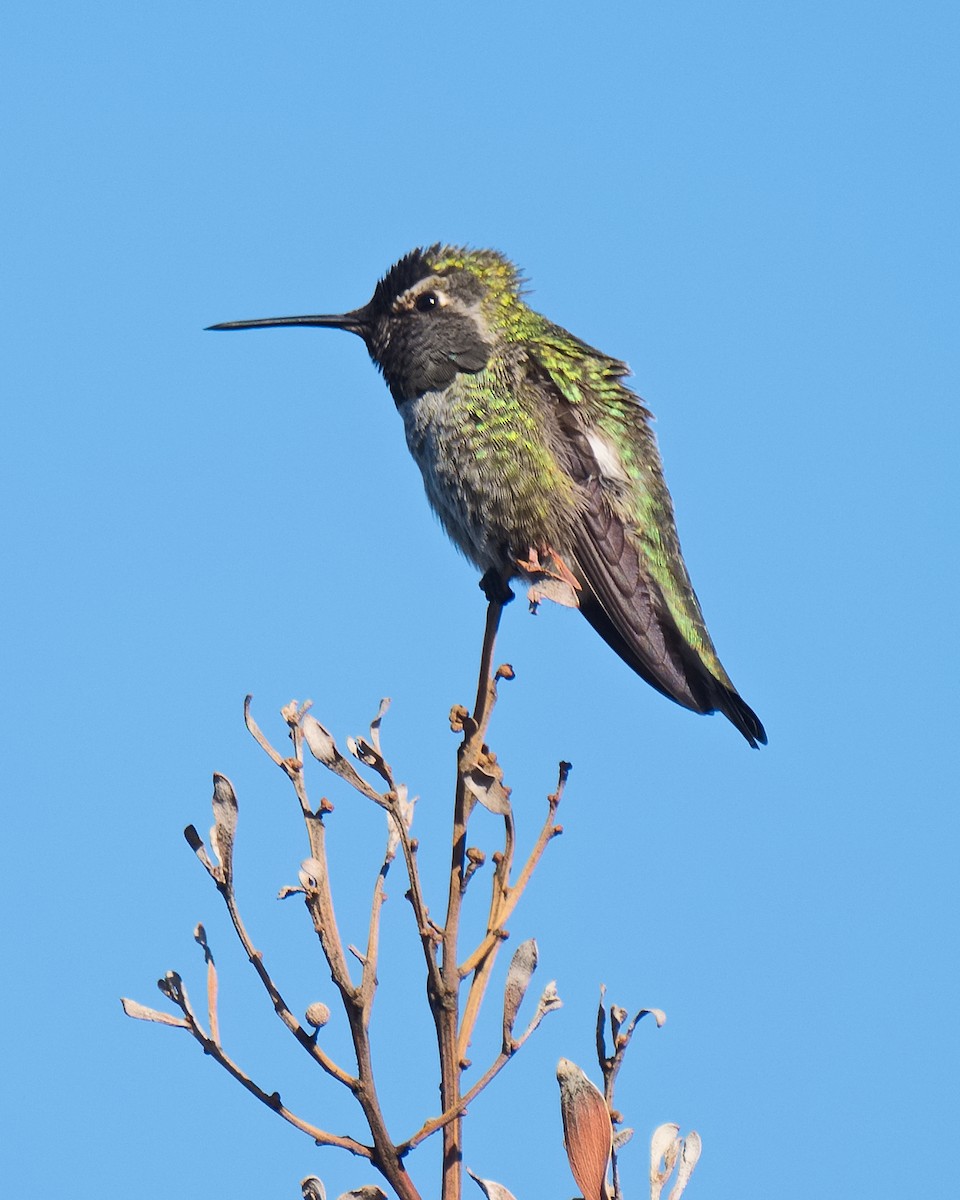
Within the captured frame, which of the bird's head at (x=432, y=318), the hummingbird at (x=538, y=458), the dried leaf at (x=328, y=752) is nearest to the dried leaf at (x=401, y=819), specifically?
the dried leaf at (x=328, y=752)

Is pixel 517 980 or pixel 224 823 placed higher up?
pixel 224 823

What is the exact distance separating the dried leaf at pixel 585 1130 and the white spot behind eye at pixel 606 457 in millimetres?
3201

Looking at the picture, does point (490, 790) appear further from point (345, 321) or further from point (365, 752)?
point (345, 321)

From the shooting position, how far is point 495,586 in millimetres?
4844

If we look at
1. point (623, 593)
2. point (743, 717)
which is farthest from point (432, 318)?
point (743, 717)

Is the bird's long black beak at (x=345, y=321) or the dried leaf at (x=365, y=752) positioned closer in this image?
the dried leaf at (x=365, y=752)

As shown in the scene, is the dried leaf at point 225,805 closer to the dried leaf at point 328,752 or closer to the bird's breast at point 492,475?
the dried leaf at point 328,752

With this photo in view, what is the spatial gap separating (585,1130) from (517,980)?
0.30m

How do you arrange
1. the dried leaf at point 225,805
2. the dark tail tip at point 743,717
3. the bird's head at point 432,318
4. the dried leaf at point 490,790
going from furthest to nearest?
the bird's head at point 432,318 → the dark tail tip at point 743,717 → the dried leaf at point 490,790 → the dried leaf at point 225,805

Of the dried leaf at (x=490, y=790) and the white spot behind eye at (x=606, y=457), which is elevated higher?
the white spot behind eye at (x=606, y=457)

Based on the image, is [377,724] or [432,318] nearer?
[377,724]

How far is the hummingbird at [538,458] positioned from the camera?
15.9 ft

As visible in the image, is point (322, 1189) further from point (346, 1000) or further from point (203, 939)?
point (203, 939)

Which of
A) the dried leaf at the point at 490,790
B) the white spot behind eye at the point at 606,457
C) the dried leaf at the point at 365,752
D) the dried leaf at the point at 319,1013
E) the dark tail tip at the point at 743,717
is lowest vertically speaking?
the dried leaf at the point at 319,1013
